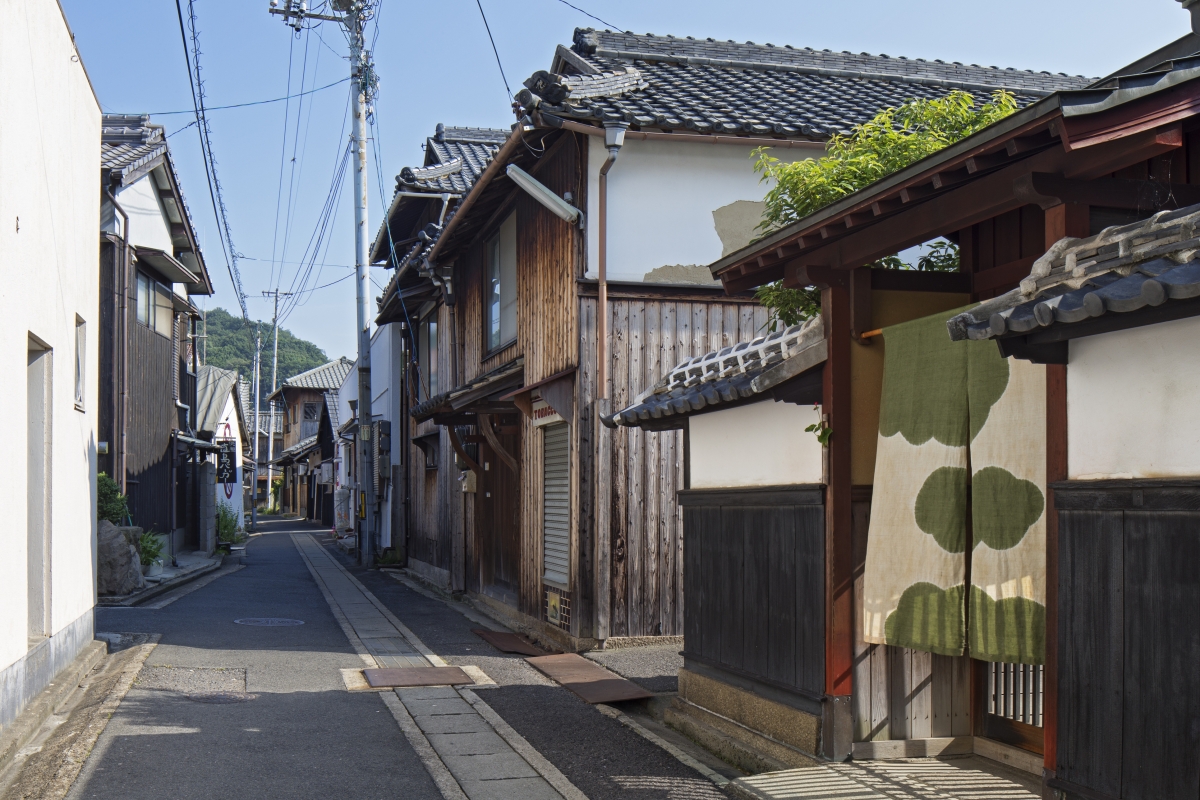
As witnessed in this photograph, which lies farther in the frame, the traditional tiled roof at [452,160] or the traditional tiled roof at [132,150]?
the traditional tiled roof at [452,160]

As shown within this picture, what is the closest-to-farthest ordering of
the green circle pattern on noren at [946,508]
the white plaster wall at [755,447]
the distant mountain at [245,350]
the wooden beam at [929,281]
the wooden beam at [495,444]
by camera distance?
the green circle pattern on noren at [946,508] → the wooden beam at [929,281] → the white plaster wall at [755,447] → the wooden beam at [495,444] → the distant mountain at [245,350]

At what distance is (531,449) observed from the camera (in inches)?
625

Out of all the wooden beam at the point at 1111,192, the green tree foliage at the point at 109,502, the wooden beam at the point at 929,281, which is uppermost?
the wooden beam at the point at 1111,192

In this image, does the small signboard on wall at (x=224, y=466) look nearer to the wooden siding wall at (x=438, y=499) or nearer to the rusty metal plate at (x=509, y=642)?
the wooden siding wall at (x=438, y=499)

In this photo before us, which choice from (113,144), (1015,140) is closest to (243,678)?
(1015,140)

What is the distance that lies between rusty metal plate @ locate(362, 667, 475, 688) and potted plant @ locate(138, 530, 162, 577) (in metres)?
10.7

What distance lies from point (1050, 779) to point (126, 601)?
16202 mm

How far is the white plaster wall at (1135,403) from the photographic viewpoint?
4434mm

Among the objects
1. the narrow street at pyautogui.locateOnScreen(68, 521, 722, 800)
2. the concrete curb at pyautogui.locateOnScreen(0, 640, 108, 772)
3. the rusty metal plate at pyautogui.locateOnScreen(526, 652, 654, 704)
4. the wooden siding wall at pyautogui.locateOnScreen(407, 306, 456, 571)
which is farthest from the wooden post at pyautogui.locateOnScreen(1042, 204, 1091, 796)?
the wooden siding wall at pyautogui.locateOnScreen(407, 306, 456, 571)

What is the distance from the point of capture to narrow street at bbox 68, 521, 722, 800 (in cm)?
751

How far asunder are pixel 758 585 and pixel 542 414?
7.16 metres

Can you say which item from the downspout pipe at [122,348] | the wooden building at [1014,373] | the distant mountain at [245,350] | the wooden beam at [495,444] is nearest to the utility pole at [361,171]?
the downspout pipe at [122,348]

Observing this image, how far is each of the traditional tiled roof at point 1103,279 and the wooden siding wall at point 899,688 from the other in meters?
2.77

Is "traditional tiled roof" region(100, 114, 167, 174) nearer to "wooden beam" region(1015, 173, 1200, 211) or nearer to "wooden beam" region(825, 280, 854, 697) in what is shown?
"wooden beam" region(825, 280, 854, 697)
